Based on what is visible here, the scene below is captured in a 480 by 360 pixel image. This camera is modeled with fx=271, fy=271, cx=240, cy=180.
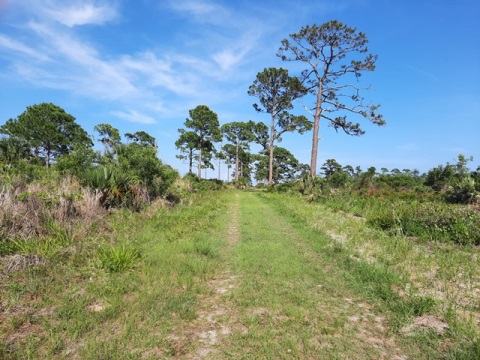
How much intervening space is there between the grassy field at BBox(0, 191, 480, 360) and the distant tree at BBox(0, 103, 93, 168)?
132 feet

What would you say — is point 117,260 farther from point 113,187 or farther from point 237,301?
point 113,187

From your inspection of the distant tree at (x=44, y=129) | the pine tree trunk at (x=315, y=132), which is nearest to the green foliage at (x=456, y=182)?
the pine tree trunk at (x=315, y=132)

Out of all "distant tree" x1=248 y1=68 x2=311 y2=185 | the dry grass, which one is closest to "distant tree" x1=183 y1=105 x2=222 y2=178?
"distant tree" x1=248 y1=68 x2=311 y2=185

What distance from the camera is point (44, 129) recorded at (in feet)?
129

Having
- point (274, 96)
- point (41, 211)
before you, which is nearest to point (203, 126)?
point (274, 96)

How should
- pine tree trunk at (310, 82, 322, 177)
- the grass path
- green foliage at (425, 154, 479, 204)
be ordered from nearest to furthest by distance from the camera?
the grass path → green foliage at (425, 154, 479, 204) → pine tree trunk at (310, 82, 322, 177)

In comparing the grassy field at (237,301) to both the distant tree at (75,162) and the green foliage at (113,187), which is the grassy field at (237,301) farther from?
the distant tree at (75,162)

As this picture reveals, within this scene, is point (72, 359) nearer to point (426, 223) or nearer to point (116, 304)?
point (116, 304)

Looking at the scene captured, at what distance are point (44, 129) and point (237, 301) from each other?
46.3m

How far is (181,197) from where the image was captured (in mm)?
16672

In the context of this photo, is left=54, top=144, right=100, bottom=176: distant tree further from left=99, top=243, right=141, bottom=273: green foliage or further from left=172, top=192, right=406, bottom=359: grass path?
left=172, top=192, right=406, bottom=359: grass path

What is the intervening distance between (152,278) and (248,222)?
5.93 meters

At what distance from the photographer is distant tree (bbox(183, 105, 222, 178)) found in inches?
1426

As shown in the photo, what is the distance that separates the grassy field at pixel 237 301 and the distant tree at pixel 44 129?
40.2 m
